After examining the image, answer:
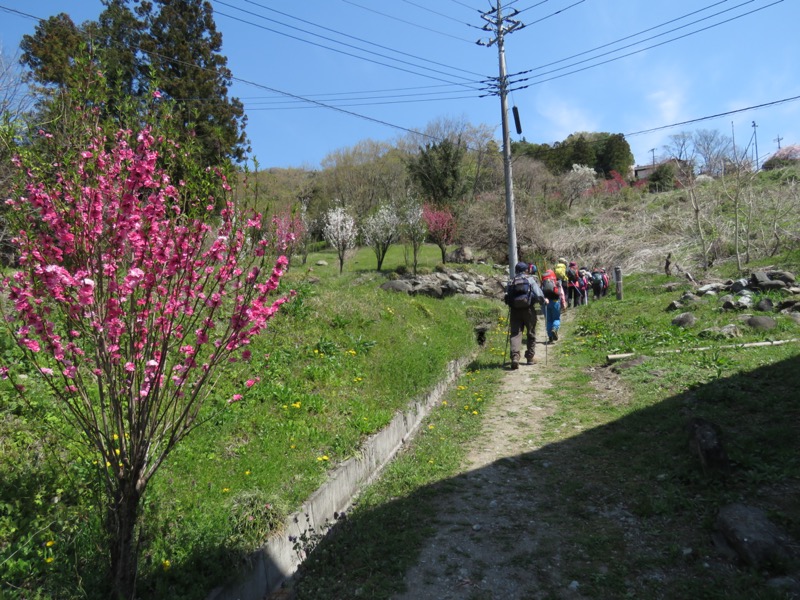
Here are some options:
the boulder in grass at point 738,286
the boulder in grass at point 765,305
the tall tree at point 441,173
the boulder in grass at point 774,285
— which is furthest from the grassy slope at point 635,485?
the tall tree at point 441,173

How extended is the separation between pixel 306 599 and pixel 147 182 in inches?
109

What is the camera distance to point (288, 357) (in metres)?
6.82

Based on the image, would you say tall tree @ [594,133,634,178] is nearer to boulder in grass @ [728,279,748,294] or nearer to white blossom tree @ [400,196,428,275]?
white blossom tree @ [400,196,428,275]

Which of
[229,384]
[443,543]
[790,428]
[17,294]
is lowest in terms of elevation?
[443,543]

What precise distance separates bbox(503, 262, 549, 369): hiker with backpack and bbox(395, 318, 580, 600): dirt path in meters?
2.72

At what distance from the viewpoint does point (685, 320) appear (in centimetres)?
1029

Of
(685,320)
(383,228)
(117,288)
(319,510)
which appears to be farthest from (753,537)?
(383,228)

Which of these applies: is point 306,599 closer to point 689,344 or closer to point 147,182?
point 147,182

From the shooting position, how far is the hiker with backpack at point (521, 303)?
8.78 meters

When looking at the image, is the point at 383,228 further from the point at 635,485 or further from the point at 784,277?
the point at 635,485

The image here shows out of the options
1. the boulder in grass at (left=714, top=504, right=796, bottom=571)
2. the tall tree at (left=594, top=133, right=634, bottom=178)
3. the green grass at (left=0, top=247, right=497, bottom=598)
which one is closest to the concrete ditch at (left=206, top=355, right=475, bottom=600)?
the green grass at (left=0, top=247, right=497, bottom=598)

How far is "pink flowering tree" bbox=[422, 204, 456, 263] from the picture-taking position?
31422 mm

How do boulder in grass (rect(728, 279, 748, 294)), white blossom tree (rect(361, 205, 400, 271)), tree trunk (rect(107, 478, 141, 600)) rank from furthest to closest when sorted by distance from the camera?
white blossom tree (rect(361, 205, 400, 271)), boulder in grass (rect(728, 279, 748, 294)), tree trunk (rect(107, 478, 141, 600))

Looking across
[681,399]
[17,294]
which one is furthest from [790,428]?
[17,294]
